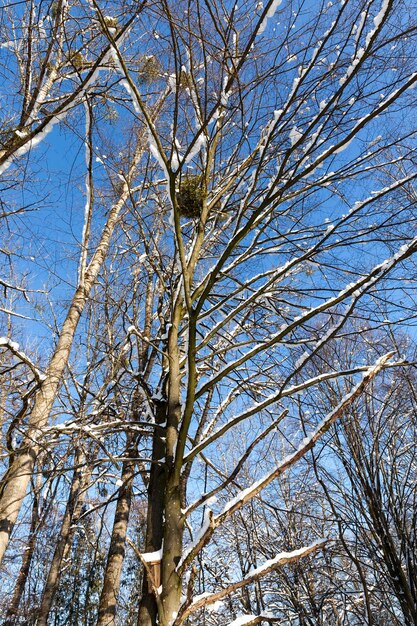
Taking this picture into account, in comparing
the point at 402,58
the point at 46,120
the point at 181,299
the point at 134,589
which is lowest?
the point at 134,589

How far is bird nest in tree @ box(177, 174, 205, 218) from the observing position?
11.0 ft

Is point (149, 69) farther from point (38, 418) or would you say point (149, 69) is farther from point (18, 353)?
point (38, 418)

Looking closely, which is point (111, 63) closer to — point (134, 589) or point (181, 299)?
point (181, 299)

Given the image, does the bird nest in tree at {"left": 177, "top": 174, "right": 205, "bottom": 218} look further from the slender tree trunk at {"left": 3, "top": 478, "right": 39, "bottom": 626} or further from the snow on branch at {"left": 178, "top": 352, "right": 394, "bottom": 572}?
the slender tree trunk at {"left": 3, "top": 478, "right": 39, "bottom": 626}

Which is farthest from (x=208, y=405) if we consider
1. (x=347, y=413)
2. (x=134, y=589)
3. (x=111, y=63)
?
(x=134, y=589)

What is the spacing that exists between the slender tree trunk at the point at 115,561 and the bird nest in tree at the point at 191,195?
252cm

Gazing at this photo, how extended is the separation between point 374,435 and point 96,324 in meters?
4.75

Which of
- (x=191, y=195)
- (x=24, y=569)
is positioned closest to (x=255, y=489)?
(x=191, y=195)

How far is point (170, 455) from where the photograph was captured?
2201 mm

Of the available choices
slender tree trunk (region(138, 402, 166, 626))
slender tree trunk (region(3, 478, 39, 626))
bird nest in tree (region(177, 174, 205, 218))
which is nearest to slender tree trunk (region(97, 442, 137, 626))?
slender tree trunk (region(138, 402, 166, 626))

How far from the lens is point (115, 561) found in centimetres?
546

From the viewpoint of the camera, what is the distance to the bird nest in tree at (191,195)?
3.36m

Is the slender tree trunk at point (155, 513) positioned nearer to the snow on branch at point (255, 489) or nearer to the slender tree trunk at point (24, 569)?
the snow on branch at point (255, 489)


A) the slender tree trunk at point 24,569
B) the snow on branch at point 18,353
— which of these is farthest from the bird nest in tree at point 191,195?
the slender tree trunk at point 24,569
